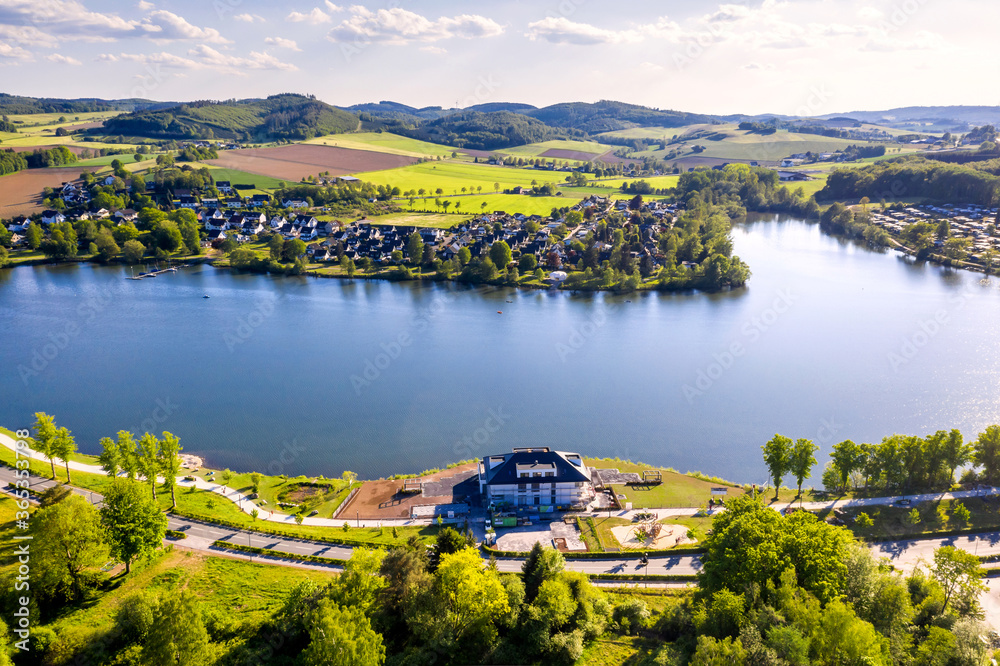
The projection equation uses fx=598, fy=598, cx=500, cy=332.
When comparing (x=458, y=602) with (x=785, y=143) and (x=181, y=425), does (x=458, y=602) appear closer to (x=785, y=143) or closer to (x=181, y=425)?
(x=181, y=425)

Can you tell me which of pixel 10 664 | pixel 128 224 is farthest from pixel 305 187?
pixel 10 664

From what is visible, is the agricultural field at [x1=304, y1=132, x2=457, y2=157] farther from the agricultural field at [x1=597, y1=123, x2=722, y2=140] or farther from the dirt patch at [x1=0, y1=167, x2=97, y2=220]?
the agricultural field at [x1=597, y1=123, x2=722, y2=140]

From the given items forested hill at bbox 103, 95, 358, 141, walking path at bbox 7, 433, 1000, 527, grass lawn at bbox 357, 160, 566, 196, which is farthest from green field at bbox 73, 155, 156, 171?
walking path at bbox 7, 433, 1000, 527

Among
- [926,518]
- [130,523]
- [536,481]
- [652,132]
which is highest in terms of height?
[652,132]

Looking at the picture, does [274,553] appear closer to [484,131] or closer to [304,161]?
[304,161]

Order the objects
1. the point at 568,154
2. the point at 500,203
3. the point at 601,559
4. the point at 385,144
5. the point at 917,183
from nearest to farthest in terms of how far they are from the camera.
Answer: the point at 601,559 → the point at 500,203 → the point at 917,183 → the point at 385,144 → the point at 568,154

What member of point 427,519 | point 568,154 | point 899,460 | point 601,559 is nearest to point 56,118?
point 568,154
